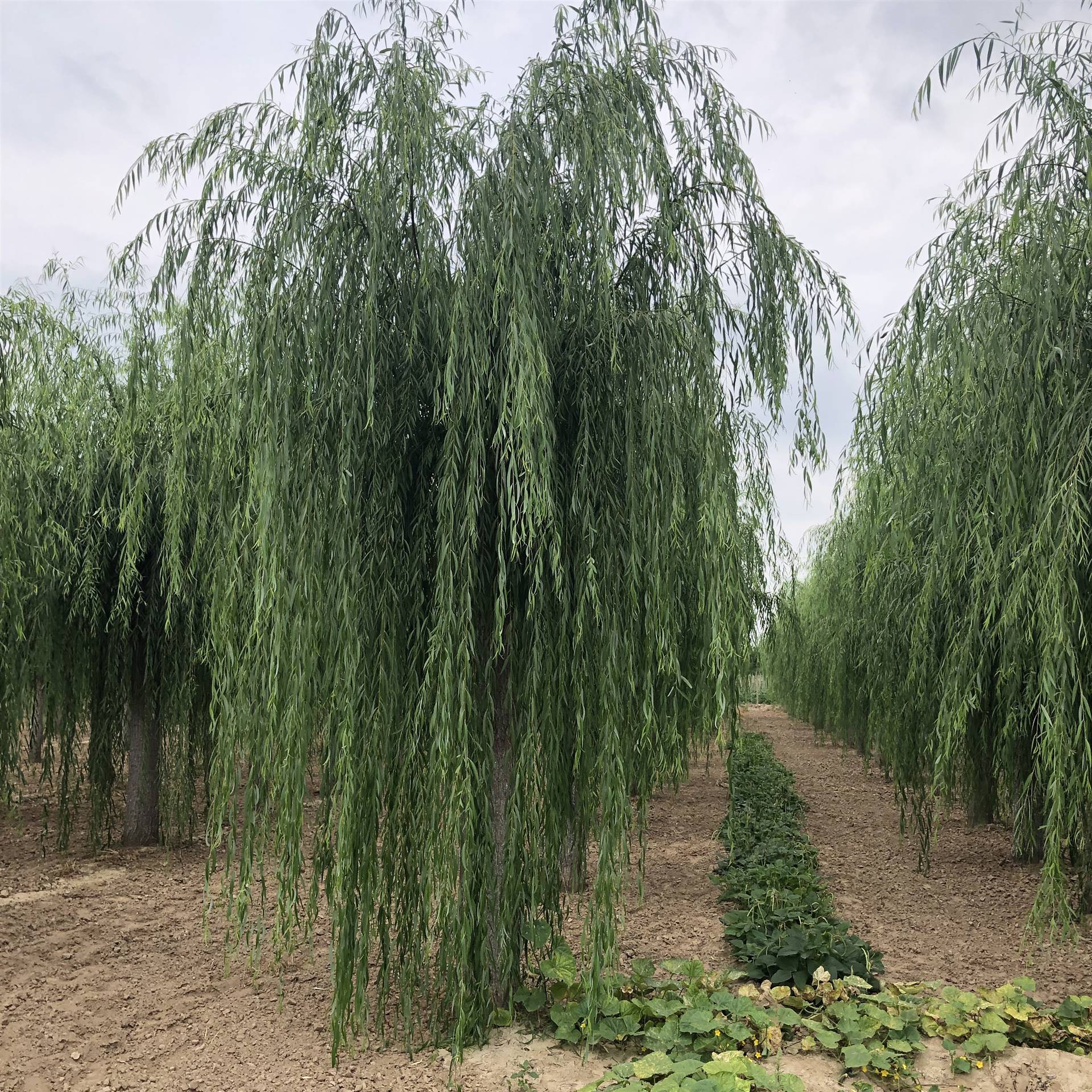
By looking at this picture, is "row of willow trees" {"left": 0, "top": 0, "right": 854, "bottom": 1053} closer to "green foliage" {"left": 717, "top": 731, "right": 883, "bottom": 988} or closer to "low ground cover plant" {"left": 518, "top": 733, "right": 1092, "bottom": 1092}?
"low ground cover plant" {"left": 518, "top": 733, "right": 1092, "bottom": 1092}

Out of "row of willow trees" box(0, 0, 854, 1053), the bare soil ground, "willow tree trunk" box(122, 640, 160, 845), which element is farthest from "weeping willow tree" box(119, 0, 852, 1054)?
"willow tree trunk" box(122, 640, 160, 845)

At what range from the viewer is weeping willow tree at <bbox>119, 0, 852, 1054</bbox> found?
3518 millimetres

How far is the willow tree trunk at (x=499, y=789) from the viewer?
4.00 meters

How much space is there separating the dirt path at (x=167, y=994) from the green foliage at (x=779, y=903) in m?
0.28

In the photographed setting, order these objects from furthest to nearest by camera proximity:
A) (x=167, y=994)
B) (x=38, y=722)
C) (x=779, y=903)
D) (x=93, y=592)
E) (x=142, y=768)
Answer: (x=38, y=722)
(x=142, y=768)
(x=93, y=592)
(x=779, y=903)
(x=167, y=994)

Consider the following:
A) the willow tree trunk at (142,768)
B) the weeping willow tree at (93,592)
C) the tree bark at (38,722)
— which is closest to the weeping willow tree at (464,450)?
the weeping willow tree at (93,592)

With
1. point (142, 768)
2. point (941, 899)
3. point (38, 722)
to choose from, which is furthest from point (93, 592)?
point (941, 899)

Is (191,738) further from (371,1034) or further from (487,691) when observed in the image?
(487,691)

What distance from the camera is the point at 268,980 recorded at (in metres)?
5.00

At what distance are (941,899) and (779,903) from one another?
78.2 inches

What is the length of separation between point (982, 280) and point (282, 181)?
3.72 m

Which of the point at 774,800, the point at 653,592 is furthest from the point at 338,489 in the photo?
the point at 774,800

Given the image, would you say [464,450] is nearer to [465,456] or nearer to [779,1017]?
[465,456]

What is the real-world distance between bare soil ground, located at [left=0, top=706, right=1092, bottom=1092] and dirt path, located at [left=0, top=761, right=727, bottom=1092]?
0.04ft
